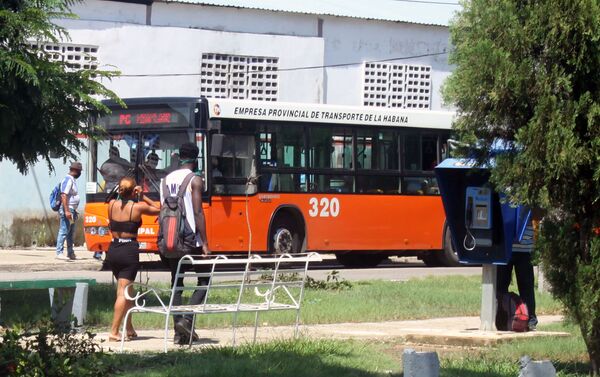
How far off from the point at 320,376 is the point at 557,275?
193 centimetres

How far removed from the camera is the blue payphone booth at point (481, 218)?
11883mm

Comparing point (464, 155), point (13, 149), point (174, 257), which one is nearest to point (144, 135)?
point (13, 149)

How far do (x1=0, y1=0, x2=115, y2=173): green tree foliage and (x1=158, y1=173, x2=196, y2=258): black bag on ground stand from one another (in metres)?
2.17

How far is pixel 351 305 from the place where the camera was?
49.1 feet

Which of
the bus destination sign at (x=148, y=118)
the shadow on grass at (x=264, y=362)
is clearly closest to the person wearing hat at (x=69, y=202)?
the bus destination sign at (x=148, y=118)

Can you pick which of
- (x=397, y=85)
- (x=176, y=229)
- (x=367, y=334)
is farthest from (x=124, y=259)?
(x=397, y=85)

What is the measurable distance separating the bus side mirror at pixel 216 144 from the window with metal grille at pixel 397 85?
1361cm

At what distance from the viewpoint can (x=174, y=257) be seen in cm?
1122

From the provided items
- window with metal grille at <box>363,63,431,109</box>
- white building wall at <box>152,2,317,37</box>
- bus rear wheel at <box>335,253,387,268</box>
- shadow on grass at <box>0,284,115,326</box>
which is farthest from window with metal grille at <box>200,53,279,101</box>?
shadow on grass at <box>0,284,115,326</box>

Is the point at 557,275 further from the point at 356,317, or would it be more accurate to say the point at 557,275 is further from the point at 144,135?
the point at 144,135

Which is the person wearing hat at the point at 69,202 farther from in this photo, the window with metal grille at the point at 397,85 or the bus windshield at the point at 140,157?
the window with metal grille at the point at 397,85

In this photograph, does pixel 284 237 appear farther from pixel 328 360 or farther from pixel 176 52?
pixel 328 360

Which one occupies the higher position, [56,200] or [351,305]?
[56,200]

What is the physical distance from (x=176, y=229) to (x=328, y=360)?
224 centimetres
